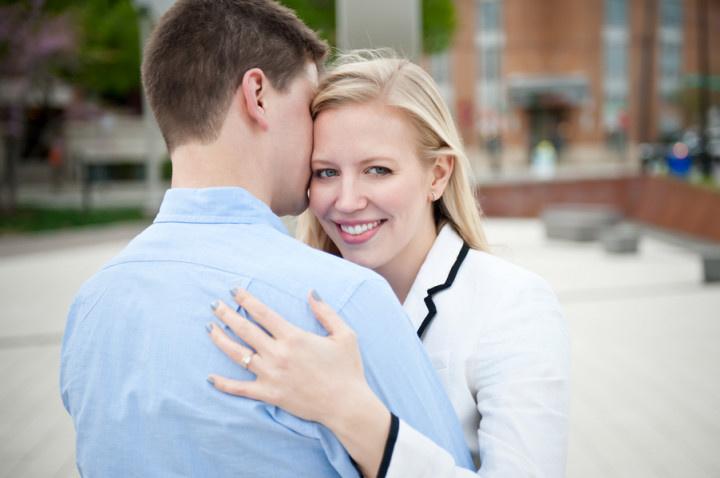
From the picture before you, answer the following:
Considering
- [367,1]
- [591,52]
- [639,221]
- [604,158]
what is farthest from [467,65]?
[367,1]

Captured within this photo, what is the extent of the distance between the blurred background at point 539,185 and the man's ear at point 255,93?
1437 mm

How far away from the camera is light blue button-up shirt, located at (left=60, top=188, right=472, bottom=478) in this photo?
1.34 metres

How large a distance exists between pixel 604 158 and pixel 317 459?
45.7 meters

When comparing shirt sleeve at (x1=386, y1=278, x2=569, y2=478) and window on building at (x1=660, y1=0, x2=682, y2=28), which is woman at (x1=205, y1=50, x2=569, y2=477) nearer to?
shirt sleeve at (x1=386, y1=278, x2=569, y2=478)

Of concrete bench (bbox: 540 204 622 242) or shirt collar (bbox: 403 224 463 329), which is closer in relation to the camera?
shirt collar (bbox: 403 224 463 329)

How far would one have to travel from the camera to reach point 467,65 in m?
49.9

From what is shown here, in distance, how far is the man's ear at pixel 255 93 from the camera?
5.08ft

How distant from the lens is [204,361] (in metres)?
Result: 1.35

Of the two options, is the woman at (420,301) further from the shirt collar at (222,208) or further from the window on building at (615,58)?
the window on building at (615,58)

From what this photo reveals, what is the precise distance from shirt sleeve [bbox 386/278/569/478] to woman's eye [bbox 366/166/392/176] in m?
0.51

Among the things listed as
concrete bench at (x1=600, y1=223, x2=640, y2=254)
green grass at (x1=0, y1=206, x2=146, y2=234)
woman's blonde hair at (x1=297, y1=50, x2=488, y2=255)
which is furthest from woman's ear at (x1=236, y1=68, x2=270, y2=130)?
green grass at (x1=0, y1=206, x2=146, y2=234)

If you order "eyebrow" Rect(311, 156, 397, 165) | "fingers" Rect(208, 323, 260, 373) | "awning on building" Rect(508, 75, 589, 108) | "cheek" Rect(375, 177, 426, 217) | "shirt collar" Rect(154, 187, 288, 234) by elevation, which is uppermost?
"awning on building" Rect(508, 75, 589, 108)

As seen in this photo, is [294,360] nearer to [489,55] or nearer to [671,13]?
[489,55]

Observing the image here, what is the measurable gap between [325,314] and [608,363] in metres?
5.68
